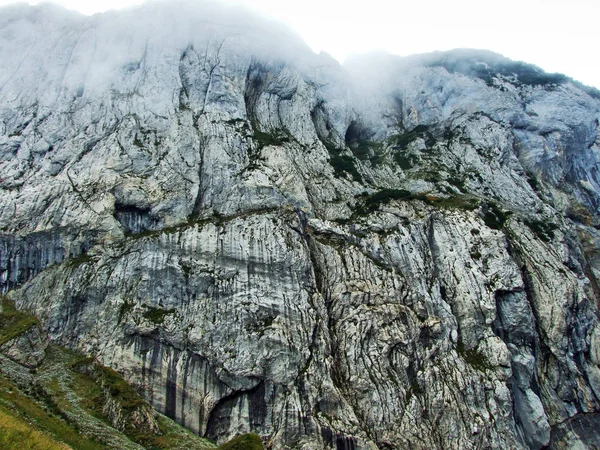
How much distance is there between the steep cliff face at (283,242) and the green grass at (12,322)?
1257 millimetres

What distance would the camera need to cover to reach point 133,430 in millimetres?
34469

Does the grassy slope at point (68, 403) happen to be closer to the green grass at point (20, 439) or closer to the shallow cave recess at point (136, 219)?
the green grass at point (20, 439)

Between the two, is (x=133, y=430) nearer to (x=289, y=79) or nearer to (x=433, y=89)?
(x=289, y=79)

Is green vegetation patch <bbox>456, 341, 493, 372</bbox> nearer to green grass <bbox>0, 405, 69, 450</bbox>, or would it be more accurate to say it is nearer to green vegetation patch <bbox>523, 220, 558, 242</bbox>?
green vegetation patch <bbox>523, 220, 558, 242</bbox>

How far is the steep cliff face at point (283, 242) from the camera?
43.8 metres

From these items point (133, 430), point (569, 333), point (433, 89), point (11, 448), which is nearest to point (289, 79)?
point (433, 89)

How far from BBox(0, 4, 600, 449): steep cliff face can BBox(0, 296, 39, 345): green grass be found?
1.26 m

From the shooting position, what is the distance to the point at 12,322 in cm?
4525

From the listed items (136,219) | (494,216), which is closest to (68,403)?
(136,219)

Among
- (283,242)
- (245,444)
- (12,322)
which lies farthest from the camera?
(283,242)

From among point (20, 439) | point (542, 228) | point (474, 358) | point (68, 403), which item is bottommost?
point (474, 358)

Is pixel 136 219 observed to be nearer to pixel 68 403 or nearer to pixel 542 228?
pixel 68 403

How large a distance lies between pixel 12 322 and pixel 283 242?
2893 centimetres

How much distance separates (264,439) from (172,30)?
245ft
